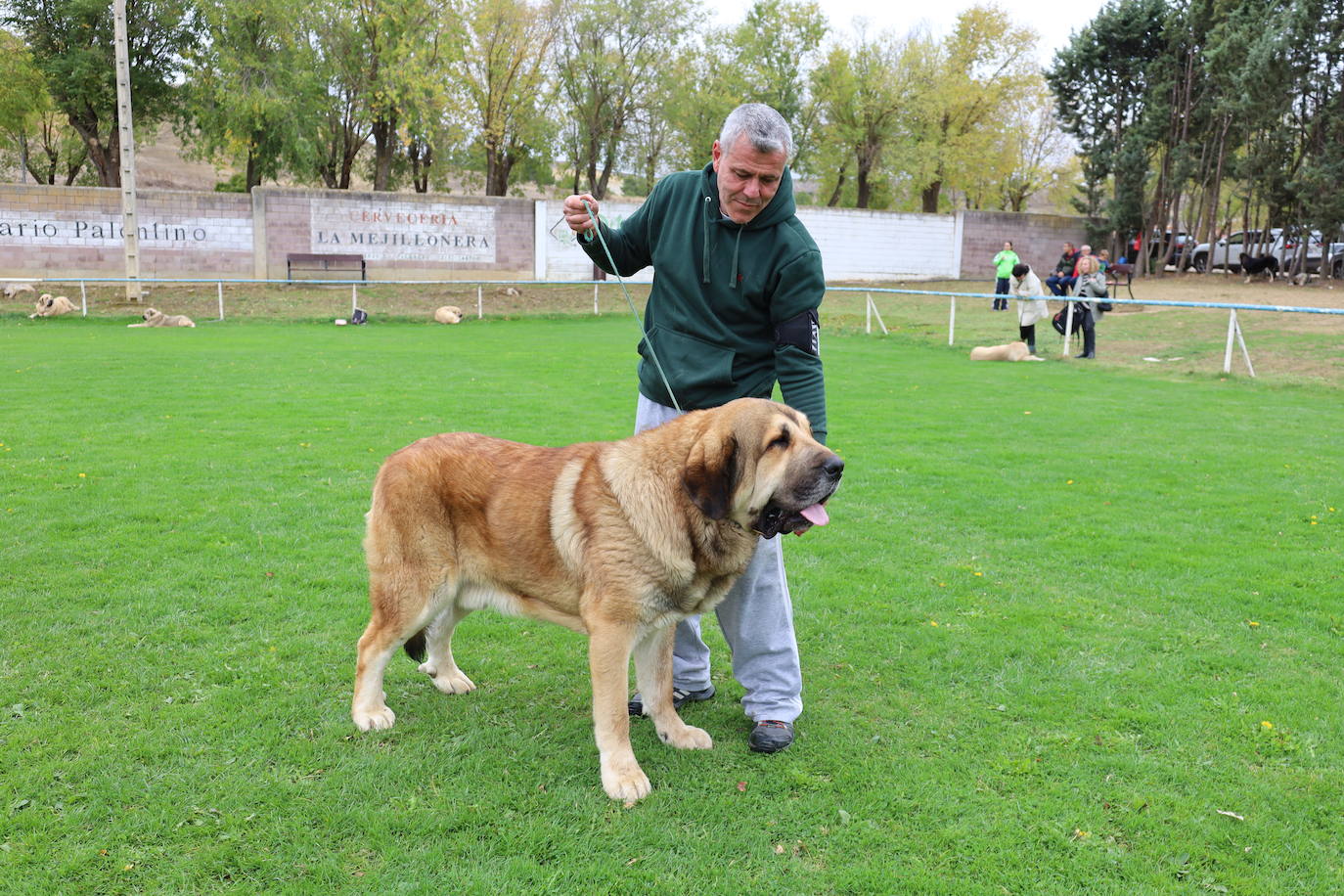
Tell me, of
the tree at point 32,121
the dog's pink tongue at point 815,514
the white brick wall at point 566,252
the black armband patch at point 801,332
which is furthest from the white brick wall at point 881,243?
the dog's pink tongue at point 815,514

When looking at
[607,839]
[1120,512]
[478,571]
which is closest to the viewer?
[607,839]

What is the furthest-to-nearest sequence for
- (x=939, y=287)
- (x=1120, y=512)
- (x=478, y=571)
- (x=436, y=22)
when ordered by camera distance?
(x=939, y=287)
(x=436, y=22)
(x=1120, y=512)
(x=478, y=571)

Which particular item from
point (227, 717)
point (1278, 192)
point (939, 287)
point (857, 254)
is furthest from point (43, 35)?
point (1278, 192)

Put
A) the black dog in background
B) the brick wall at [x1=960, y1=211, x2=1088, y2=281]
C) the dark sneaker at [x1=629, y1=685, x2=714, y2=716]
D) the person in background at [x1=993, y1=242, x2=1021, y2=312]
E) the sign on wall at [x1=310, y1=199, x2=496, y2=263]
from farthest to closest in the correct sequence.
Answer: the brick wall at [x1=960, y1=211, x2=1088, y2=281], the black dog in background, the sign on wall at [x1=310, y1=199, x2=496, y2=263], the person in background at [x1=993, y1=242, x2=1021, y2=312], the dark sneaker at [x1=629, y1=685, x2=714, y2=716]

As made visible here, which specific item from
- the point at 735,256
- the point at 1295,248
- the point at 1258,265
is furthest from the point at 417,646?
the point at 1295,248

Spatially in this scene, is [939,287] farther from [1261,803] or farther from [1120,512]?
[1261,803]

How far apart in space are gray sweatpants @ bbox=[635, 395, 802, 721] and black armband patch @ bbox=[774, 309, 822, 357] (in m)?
0.66

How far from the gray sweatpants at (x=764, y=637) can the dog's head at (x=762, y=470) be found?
0.69 metres

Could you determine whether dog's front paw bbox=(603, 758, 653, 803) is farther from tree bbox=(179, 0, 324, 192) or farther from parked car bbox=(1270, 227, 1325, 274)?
parked car bbox=(1270, 227, 1325, 274)

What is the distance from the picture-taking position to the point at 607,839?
361 cm

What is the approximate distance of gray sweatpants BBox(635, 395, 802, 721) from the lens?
4.40m

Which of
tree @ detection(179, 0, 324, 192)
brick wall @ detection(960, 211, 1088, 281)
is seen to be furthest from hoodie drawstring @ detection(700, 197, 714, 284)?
brick wall @ detection(960, 211, 1088, 281)

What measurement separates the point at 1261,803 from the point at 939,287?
38.4 metres

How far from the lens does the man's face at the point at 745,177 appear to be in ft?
13.2
